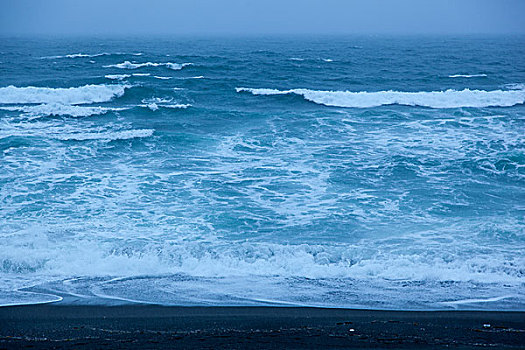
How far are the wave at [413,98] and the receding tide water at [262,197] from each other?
15cm

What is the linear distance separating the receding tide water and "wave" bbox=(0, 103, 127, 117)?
162mm

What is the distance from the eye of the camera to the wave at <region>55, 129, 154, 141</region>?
15766mm

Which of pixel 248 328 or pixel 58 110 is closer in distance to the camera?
pixel 248 328

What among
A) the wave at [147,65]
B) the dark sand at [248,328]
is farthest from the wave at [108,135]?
the wave at [147,65]

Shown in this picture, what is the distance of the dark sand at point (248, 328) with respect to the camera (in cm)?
548

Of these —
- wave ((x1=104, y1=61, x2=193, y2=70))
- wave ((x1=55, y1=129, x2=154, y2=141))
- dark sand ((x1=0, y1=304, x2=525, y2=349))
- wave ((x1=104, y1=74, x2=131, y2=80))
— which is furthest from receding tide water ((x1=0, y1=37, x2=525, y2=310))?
wave ((x1=104, y1=61, x2=193, y2=70))

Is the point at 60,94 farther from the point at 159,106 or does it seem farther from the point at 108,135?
the point at 108,135

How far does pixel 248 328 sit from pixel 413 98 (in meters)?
19.8

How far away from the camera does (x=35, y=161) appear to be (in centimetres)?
1333

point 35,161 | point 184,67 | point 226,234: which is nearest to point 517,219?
point 226,234

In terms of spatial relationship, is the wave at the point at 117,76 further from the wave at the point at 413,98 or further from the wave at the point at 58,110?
the wave at the point at 413,98

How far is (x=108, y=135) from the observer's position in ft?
53.6

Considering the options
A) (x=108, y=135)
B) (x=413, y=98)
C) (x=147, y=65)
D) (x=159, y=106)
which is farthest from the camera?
(x=147, y=65)

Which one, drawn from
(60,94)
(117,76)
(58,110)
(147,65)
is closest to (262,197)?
(58,110)
